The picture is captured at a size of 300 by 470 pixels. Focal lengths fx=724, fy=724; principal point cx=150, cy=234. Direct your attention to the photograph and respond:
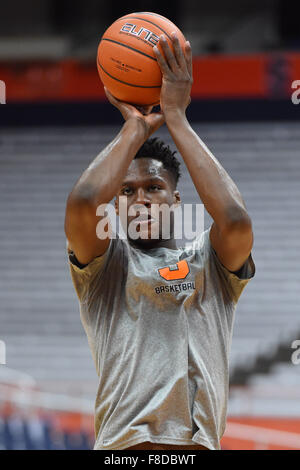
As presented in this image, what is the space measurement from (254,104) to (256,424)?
435 centimetres

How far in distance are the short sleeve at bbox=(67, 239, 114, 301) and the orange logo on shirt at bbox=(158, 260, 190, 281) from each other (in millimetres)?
240

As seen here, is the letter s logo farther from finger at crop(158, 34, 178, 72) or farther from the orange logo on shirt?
the orange logo on shirt

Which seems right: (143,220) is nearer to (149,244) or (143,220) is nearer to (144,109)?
(149,244)

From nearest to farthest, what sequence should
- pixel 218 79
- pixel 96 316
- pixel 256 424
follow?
pixel 96 316
pixel 256 424
pixel 218 79

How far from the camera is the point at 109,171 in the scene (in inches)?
116

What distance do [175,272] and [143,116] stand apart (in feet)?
2.33

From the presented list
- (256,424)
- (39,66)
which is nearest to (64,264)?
(39,66)

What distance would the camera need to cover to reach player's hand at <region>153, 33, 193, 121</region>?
3.11 metres

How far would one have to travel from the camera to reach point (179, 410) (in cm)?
278

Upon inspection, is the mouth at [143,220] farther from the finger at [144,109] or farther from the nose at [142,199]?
the finger at [144,109]

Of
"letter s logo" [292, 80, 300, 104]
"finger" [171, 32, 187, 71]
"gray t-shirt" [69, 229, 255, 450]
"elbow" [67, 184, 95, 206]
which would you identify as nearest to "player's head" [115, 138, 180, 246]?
"gray t-shirt" [69, 229, 255, 450]

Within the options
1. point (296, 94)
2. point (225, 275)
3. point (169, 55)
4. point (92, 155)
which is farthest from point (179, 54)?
point (92, 155)

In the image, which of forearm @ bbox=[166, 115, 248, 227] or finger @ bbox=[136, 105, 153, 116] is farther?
finger @ bbox=[136, 105, 153, 116]
